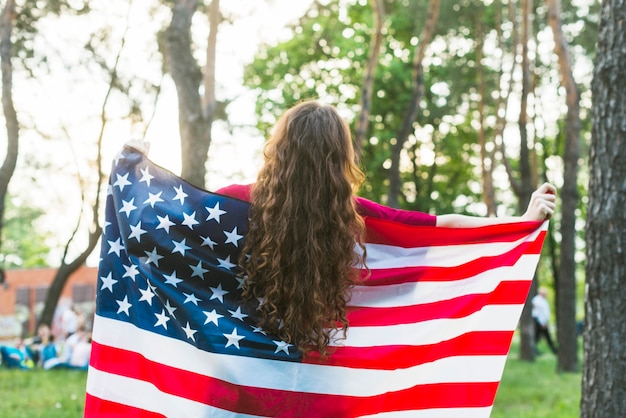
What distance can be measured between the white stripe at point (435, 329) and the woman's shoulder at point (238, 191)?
781mm

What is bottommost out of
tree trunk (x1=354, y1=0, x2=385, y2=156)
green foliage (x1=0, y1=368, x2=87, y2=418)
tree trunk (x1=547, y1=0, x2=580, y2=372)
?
green foliage (x1=0, y1=368, x2=87, y2=418)

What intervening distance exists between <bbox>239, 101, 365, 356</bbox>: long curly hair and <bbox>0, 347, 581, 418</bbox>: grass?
18.4 ft

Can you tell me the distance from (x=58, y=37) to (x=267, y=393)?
19.1m

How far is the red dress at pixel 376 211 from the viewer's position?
11.6 ft

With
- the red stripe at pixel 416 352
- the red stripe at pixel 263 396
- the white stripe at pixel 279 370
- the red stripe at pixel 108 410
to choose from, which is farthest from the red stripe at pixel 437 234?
the red stripe at pixel 108 410

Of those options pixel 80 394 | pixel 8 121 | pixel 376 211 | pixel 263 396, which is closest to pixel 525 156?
pixel 8 121

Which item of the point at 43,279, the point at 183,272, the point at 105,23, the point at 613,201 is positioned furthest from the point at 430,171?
the point at 43,279

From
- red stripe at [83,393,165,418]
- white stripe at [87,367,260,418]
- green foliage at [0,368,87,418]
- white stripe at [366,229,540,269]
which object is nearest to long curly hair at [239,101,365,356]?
white stripe at [366,229,540,269]

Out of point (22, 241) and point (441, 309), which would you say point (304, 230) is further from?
point (22, 241)

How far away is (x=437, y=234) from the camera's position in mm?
3961

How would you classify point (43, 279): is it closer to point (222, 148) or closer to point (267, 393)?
point (222, 148)

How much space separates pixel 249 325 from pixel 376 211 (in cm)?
81

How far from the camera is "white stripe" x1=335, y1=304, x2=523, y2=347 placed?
3.66 m

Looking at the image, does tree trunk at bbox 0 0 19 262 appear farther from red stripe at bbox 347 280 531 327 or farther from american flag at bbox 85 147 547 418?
red stripe at bbox 347 280 531 327
